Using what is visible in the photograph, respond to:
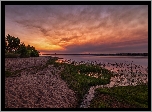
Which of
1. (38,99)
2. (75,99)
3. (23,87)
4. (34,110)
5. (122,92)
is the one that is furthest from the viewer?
(122,92)

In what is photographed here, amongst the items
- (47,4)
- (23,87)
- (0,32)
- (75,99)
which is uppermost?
(47,4)

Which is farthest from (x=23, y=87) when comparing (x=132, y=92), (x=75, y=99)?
(x=132, y=92)

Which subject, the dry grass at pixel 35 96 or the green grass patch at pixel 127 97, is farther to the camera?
the green grass patch at pixel 127 97

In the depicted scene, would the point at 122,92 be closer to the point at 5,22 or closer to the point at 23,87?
the point at 23,87

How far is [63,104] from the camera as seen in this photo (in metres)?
9.62

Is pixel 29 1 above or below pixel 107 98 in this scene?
above

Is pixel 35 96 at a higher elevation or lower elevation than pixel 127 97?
higher

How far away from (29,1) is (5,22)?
5.07 ft

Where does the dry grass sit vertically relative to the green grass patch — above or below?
above

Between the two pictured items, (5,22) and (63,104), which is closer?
(5,22)

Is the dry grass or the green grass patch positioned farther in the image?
the green grass patch

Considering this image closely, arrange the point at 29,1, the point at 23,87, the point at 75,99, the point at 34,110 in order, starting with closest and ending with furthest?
the point at 34,110
the point at 29,1
the point at 23,87
the point at 75,99

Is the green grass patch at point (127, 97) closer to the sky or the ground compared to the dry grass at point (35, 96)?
closer to the ground

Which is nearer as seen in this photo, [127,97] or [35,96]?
[35,96]
